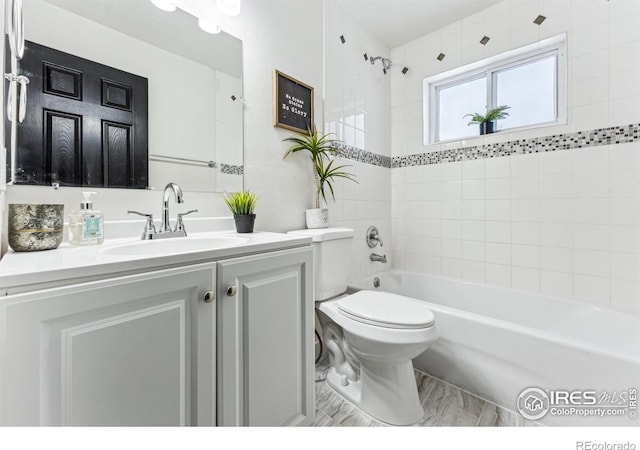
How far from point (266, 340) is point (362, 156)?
162 centimetres

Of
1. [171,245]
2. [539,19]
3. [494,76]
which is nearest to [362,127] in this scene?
[494,76]

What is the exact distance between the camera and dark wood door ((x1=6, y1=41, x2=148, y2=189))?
92 centimetres

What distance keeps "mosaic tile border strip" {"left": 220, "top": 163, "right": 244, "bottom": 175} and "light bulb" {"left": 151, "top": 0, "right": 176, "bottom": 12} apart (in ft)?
2.24

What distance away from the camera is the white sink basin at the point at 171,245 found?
3.08 ft

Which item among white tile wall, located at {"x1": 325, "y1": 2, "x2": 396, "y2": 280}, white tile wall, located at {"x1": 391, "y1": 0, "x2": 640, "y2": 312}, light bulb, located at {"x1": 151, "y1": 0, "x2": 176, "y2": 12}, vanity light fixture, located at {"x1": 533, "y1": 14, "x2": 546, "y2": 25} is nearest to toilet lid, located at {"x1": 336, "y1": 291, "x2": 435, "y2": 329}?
white tile wall, located at {"x1": 325, "y1": 2, "x2": 396, "y2": 280}

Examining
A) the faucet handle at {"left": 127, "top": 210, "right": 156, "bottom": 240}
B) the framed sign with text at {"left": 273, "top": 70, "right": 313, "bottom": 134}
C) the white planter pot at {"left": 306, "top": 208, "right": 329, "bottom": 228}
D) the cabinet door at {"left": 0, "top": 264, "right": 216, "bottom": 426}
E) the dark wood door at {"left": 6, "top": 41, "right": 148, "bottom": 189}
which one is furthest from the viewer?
the white planter pot at {"left": 306, "top": 208, "right": 329, "bottom": 228}

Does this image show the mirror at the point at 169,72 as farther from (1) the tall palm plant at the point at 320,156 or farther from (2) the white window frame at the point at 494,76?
(2) the white window frame at the point at 494,76

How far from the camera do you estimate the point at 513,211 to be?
1.94 meters

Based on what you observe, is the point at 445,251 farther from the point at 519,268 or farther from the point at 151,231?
the point at 151,231

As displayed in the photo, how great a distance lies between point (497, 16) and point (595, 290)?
1910 millimetres

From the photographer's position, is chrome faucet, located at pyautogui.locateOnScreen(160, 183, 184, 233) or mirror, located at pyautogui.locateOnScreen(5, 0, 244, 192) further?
chrome faucet, located at pyautogui.locateOnScreen(160, 183, 184, 233)

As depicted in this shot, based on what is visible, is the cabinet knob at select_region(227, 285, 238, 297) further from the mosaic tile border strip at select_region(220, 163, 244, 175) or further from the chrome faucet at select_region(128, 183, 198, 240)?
the mosaic tile border strip at select_region(220, 163, 244, 175)

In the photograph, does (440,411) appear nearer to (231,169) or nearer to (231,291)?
(231,291)

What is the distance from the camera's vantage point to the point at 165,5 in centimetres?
122
